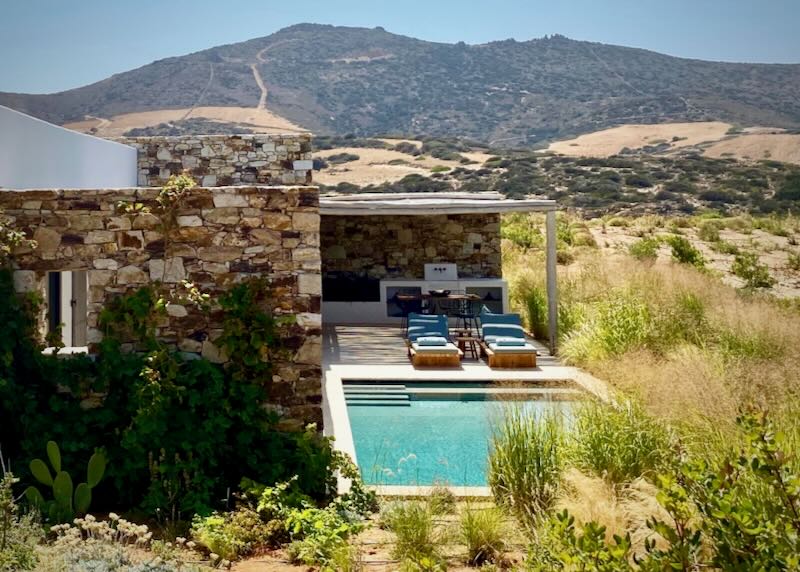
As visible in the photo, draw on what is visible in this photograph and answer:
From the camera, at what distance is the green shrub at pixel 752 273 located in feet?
58.6

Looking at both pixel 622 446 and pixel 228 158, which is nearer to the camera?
pixel 622 446

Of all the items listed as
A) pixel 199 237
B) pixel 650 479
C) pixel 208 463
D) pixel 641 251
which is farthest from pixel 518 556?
pixel 641 251

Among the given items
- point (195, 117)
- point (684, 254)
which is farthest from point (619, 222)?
point (195, 117)

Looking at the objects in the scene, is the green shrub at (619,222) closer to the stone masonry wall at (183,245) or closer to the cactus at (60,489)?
the stone masonry wall at (183,245)

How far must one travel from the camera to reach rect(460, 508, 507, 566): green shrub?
181 inches

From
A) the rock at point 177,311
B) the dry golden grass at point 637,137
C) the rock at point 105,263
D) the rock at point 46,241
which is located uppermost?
the dry golden grass at point 637,137

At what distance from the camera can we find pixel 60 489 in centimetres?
519

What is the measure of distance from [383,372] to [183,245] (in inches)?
205

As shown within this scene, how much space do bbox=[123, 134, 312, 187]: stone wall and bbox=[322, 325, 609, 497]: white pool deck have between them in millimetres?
3229

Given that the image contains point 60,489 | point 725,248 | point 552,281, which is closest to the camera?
point 60,489

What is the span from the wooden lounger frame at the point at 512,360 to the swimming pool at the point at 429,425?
0.90 metres

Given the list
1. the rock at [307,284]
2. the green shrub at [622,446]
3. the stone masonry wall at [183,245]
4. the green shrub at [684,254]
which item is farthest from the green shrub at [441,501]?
the green shrub at [684,254]

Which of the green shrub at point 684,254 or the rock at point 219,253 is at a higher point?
the green shrub at point 684,254

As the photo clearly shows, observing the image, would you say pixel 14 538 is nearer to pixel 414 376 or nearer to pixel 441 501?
pixel 441 501
